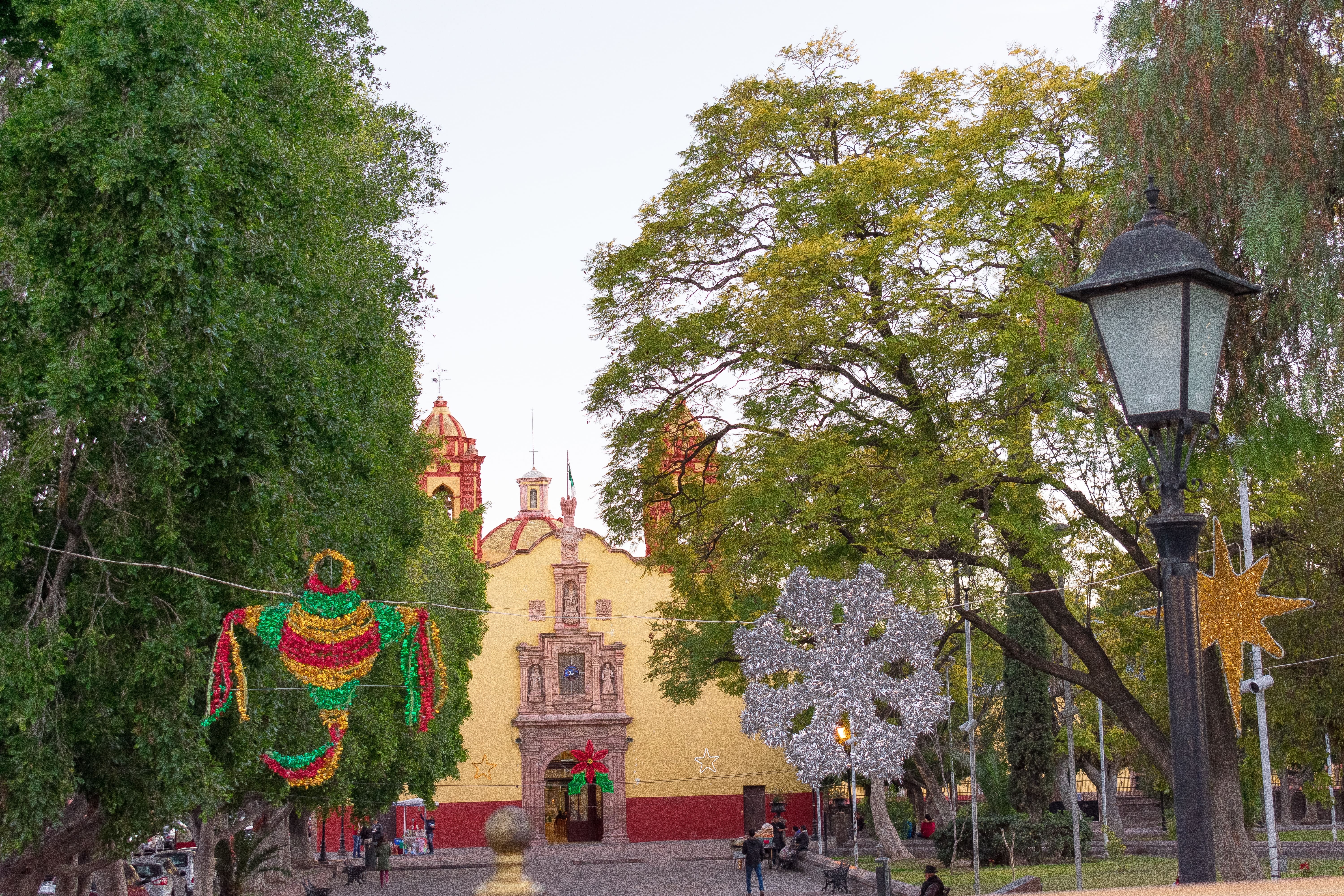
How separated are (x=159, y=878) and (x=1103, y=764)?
790 inches

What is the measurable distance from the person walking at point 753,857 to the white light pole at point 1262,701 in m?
7.68

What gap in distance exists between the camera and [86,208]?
10.4m

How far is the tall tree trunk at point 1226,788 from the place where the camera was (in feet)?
47.6

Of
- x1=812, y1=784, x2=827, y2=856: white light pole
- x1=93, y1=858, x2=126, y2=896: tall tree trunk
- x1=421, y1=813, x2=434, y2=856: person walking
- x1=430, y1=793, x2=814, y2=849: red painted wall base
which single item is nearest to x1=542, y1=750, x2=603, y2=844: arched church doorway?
x1=430, y1=793, x2=814, y2=849: red painted wall base

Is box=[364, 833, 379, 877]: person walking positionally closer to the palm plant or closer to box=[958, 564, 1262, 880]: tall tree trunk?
the palm plant

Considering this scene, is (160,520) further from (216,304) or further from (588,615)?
(588,615)

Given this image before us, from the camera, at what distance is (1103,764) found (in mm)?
30047

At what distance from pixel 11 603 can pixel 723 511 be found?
8145mm

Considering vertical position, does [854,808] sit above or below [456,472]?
below

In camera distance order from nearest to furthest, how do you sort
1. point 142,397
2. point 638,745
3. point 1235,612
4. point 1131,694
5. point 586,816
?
point 1235,612 → point 142,397 → point 1131,694 → point 638,745 → point 586,816

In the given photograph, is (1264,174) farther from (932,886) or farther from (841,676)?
(932,886)

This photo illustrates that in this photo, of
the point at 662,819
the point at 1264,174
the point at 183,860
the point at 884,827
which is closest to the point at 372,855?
the point at 183,860

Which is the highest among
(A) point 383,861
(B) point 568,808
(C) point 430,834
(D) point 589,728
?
(D) point 589,728

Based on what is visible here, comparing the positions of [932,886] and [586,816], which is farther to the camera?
[586,816]
